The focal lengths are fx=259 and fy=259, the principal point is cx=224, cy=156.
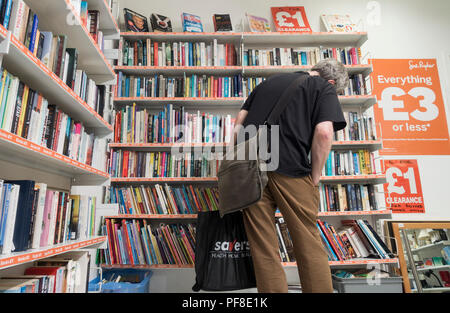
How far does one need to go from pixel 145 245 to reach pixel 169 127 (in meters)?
0.93

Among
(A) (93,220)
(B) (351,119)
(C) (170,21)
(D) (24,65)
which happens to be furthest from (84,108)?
(B) (351,119)

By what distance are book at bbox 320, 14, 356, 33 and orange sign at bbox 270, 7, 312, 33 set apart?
18 centimetres

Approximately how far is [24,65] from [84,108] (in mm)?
456

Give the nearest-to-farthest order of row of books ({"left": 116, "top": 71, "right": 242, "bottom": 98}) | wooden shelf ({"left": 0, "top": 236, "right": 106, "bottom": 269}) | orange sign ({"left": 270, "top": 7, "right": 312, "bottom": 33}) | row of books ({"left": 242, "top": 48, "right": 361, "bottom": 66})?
wooden shelf ({"left": 0, "top": 236, "right": 106, "bottom": 269})
row of books ({"left": 116, "top": 71, "right": 242, "bottom": 98})
row of books ({"left": 242, "top": 48, "right": 361, "bottom": 66})
orange sign ({"left": 270, "top": 7, "right": 312, "bottom": 33})

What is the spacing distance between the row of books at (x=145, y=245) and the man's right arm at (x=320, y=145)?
3.64 ft

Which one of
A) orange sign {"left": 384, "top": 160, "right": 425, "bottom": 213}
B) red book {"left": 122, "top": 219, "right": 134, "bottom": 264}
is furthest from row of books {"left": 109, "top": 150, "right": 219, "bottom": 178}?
orange sign {"left": 384, "top": 160, "right": 425, "bottom": 213}

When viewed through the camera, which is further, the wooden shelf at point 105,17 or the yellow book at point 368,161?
→ the yellow book at point 368,161

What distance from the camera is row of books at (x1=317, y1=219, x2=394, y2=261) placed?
1938 millimetres

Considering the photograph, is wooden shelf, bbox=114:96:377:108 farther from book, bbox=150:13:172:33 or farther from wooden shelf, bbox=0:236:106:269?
wooden shelf, bbox=0:236:106:269

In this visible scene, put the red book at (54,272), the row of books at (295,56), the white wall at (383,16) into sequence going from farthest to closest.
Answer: the white wall at (383,16), the row of books at (295,56), the red book at (54,272)

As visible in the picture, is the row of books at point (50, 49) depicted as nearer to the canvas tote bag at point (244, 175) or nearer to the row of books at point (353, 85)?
the canvas tote bag at point (244, 175)

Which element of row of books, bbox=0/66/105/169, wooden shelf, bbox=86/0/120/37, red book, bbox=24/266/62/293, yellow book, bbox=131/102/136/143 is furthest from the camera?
yellow book, bbox=131/102/136/143

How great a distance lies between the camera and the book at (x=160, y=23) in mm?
2322

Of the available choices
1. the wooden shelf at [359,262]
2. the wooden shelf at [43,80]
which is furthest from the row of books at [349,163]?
the wooden shelf at [43,80]
